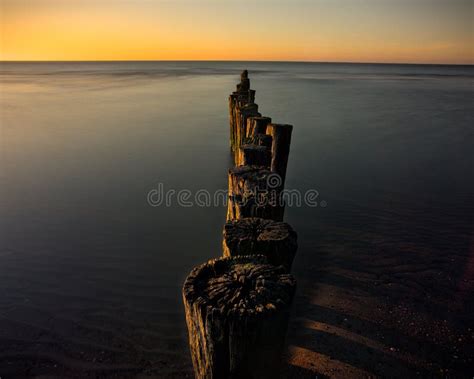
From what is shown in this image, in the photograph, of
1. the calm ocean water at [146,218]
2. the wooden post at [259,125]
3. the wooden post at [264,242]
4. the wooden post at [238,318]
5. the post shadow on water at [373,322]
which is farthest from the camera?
the wooden post at [259,125]

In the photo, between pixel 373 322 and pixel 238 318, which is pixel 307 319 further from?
pixel 238 318

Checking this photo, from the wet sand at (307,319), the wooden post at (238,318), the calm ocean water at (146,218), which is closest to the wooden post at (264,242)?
the wooden post at (238,318)

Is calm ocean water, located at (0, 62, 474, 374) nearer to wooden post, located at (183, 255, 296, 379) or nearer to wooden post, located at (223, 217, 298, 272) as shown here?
wooden post, located at (223, 217, 298, 272)

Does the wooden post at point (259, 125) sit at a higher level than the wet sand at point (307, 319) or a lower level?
higher

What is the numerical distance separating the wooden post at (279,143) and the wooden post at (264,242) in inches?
94.3

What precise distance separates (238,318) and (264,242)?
63cm

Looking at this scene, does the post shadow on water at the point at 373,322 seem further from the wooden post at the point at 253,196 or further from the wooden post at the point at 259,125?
the wooden post at the point at 259,125

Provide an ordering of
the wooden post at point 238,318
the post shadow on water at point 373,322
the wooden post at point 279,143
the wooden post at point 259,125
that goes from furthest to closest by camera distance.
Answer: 1. the wooden post at point 259,125
2. the wooden post at point 279,143
3. the post shadow on water at point 373,322
4. the wooden post at point 238,318

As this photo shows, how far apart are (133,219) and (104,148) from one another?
5.56m

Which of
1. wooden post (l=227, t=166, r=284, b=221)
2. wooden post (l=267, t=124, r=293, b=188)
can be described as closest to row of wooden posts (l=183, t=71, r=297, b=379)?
wooden post (l=227, t=166, r=284, b=221)

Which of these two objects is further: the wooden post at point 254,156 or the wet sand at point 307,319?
the wooden post at point 254,156

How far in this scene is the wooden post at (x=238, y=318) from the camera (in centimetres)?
129

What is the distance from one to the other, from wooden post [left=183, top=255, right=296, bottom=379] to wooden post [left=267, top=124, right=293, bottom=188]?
9.60 feet

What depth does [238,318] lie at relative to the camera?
1.27 meters
